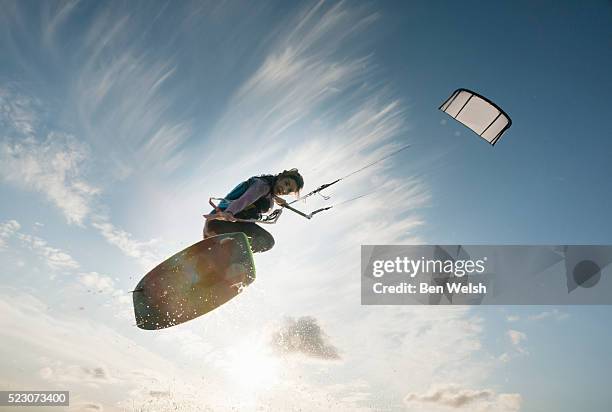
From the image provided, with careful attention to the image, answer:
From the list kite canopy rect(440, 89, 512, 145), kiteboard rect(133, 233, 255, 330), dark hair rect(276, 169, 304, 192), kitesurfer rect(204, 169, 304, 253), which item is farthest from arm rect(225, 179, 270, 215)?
kite canopy rect(440, 89, 512, 145)

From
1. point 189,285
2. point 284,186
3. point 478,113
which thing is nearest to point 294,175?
point 284,186

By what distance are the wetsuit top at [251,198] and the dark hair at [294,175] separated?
0.26 metres

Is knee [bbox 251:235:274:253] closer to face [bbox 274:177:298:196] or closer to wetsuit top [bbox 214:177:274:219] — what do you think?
wetsuit top [bbox 214:177:274:219]

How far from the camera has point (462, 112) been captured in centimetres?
1064

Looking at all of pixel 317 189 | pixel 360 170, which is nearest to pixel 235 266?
pixel 317 189

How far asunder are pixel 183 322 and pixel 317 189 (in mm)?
3985

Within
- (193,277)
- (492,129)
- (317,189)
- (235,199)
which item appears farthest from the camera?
(492,129)

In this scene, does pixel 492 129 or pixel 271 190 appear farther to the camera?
pixel 492 129

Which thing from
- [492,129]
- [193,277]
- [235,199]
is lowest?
[193,277]

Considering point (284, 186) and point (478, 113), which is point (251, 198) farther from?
point (478, 113)

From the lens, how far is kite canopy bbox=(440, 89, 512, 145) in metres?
10.2

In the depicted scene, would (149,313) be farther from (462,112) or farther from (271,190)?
(462,112)

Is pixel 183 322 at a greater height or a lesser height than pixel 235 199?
lesser

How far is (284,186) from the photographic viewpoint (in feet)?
24.7
